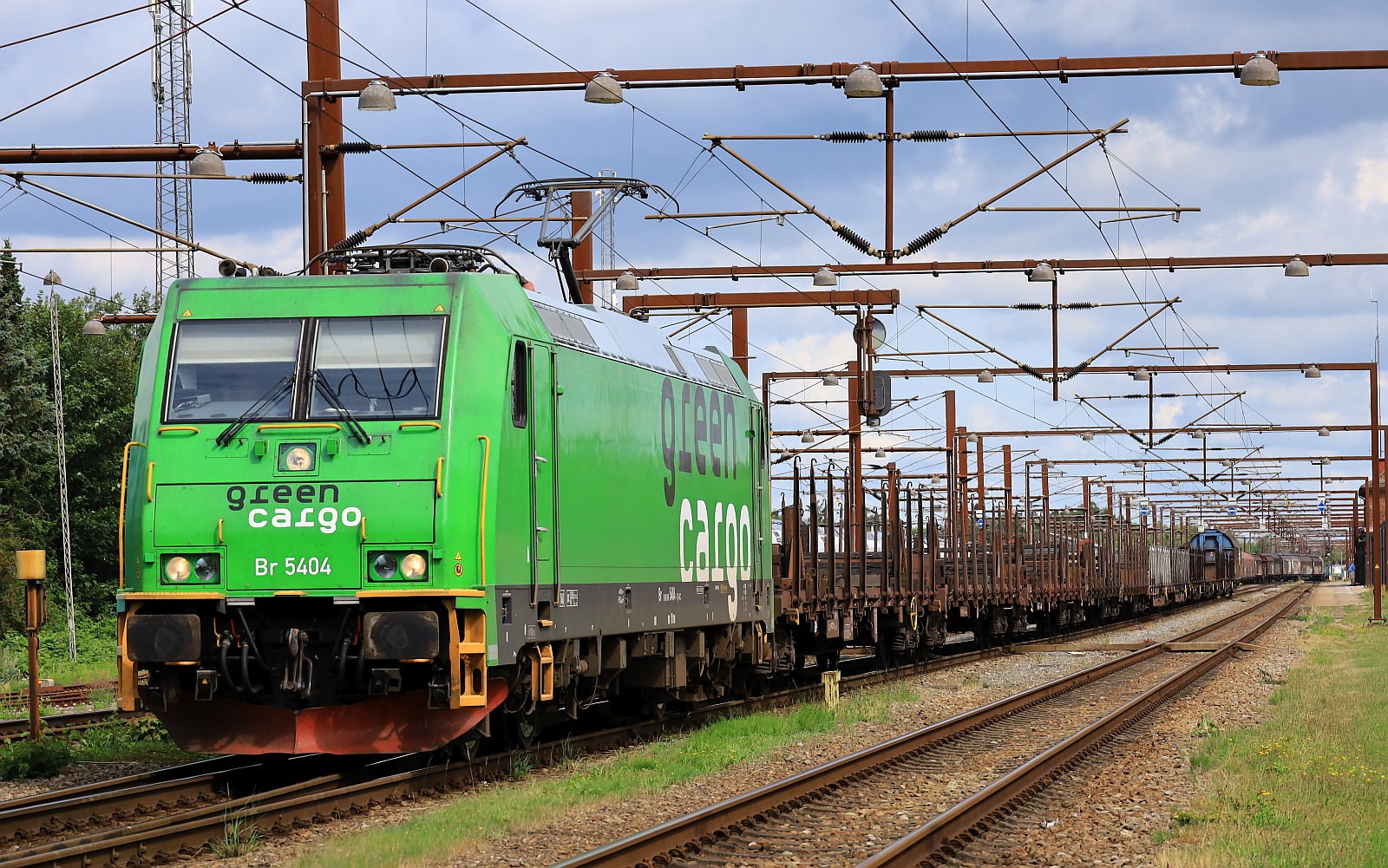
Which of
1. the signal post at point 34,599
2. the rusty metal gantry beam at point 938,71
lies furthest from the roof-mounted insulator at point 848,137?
the signal post at point 34,599

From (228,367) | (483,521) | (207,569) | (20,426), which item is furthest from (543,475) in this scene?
(20,426)

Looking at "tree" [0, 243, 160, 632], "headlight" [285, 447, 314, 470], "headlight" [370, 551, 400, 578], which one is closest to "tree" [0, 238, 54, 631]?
"tree" [0, 243, 160, 632]

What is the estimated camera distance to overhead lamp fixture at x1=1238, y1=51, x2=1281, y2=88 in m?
15.4

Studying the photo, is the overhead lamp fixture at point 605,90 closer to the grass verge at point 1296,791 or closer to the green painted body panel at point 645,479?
the green painted body panel at point 645,479

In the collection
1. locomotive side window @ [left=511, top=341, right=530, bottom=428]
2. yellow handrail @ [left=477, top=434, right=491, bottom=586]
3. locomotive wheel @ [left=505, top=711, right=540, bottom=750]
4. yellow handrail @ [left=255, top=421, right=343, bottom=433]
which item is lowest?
locomotive wheel @ [left=505, top=711, right=540, bottom=750]

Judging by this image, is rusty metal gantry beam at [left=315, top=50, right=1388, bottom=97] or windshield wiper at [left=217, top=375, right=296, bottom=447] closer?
windshield wiper at [left=217, top=375, right=296, bottom=447]

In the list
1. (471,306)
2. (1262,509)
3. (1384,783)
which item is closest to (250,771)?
(471,306)

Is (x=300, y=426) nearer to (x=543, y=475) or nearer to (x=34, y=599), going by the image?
(x=543, y=475)

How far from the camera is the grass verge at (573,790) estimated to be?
9555mm

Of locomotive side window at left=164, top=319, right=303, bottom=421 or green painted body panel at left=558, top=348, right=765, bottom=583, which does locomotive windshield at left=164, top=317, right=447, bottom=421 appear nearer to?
locomotive side window at left=164, top=319, right=303, bottom=421

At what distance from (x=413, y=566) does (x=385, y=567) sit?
0.70ft

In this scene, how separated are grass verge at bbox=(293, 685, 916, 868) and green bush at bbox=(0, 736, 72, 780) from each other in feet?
13.5

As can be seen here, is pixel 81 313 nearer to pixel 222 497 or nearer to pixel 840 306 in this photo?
pixel 840 306

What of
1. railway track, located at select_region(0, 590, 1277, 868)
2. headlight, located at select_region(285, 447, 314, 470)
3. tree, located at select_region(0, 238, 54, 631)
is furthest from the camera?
tree, located at select_region(0, 238, 54, 631)
